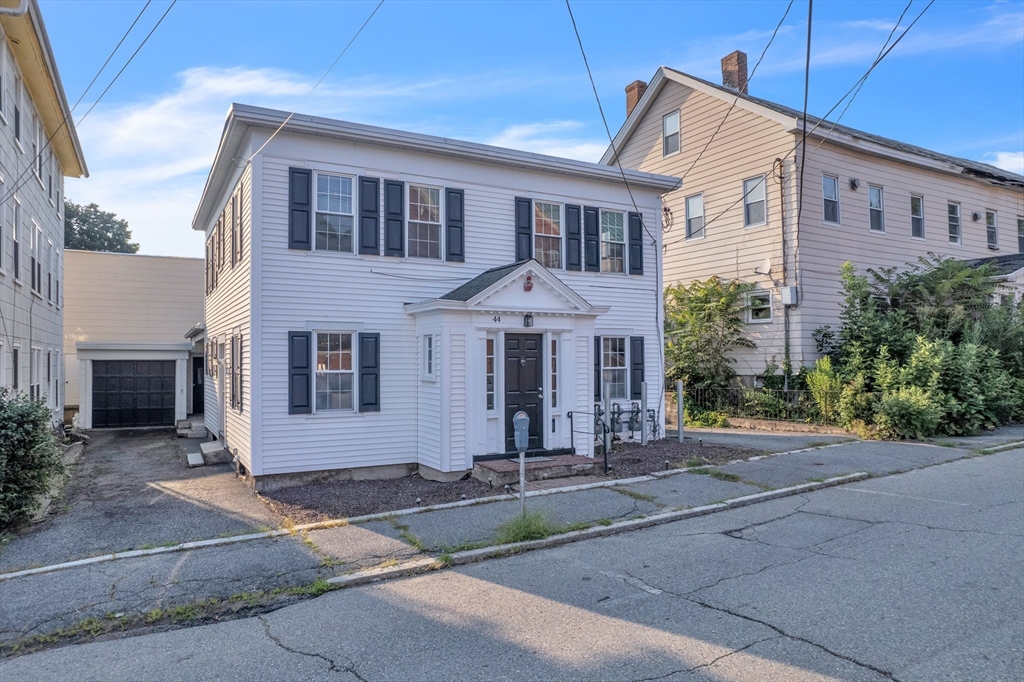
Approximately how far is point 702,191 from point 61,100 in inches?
664

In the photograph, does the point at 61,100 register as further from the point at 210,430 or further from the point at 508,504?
the point at 508,504

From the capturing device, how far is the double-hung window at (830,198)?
59.3 feet

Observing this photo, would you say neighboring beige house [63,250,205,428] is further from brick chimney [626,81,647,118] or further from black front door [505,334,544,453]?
brick chimney [626,81,647,118]

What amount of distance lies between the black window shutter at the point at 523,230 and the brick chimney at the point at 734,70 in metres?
11.8

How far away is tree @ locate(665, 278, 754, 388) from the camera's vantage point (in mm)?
18250

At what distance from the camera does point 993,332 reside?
1645 cm

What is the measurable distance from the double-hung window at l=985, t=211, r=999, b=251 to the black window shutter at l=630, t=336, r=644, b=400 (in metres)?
16.8

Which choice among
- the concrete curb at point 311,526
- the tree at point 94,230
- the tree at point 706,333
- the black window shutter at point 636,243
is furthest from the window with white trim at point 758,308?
the tree at point 94,230

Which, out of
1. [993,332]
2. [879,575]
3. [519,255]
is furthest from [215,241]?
[993,332]

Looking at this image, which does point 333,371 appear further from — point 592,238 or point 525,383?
point 592,238

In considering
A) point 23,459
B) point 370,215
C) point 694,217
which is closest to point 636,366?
point 370,215

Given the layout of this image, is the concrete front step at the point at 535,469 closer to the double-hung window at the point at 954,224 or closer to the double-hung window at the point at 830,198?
the double-hung window at the point at 830,198

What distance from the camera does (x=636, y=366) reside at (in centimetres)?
1423

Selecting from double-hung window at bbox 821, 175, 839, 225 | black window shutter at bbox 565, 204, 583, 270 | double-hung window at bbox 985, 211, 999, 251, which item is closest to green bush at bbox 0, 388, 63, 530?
black window shutter at bbox 565, 204, 583, 270
